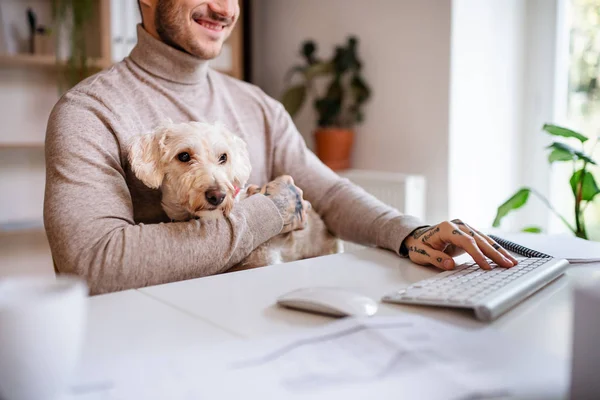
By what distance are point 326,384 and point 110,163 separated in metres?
0.79

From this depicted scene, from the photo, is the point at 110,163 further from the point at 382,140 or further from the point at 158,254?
the point at 382,140

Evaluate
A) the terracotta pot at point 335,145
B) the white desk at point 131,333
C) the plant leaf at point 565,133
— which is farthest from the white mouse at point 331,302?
the terracotta pot at point 335,145

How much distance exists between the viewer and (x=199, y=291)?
86 cm

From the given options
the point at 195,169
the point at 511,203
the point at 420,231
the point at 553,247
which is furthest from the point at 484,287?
the point at 511,203

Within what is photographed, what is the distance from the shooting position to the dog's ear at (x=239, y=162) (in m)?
1.21

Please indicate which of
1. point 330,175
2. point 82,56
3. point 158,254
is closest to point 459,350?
point 158,254

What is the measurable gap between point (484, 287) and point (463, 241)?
0.72 ft

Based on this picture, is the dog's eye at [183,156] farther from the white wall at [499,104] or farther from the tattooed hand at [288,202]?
the white wall at [499,104]

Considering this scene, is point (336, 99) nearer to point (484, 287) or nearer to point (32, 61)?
point (32, 61)

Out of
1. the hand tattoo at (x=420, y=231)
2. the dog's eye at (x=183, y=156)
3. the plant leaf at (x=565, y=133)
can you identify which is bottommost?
the hand tattoo at (x=420, y=231)

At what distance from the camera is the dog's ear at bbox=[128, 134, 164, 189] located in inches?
44.4

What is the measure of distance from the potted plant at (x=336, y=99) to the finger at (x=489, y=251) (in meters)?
1.77

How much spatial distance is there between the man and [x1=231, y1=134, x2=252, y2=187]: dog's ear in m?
0.07

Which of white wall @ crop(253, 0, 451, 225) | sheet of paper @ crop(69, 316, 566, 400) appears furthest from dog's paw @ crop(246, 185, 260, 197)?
white wall @ crop(253, 0, 451, 225)
